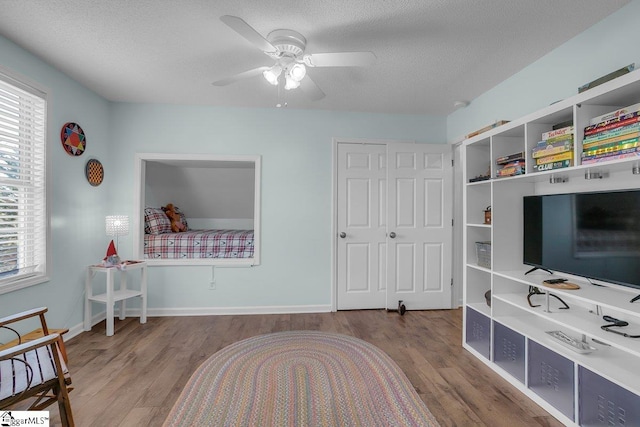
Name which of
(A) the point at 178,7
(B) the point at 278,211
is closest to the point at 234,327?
(B) the point at 278,211

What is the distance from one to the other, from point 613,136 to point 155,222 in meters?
4.52

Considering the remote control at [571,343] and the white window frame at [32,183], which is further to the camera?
the white window frame at [32,183]

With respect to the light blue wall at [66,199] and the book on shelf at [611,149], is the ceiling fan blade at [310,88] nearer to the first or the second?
the book on shelf at [611,149]

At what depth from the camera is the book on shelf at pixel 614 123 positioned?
148 centimetres

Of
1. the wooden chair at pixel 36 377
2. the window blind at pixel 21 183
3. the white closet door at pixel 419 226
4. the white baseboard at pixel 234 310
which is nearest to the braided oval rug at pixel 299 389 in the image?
the wooden chair at pixel 36 377

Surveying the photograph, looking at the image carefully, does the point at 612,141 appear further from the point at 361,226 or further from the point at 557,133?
the point at 361,226

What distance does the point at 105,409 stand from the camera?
188cm

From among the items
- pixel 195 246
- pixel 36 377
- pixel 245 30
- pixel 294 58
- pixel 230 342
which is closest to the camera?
pixel 36 377

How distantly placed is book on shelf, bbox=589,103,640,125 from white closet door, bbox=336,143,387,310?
2261mm

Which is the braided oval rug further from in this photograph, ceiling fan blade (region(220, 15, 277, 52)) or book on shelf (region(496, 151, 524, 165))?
ceiling fan blade (region(220, 15, 277, 52))

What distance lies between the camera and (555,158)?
1.90 metres

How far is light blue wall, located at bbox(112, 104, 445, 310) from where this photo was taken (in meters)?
3.60

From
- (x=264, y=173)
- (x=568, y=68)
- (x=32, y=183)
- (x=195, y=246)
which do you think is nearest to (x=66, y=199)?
(x=32, y=183)

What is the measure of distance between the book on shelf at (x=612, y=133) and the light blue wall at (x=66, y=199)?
3.94m
